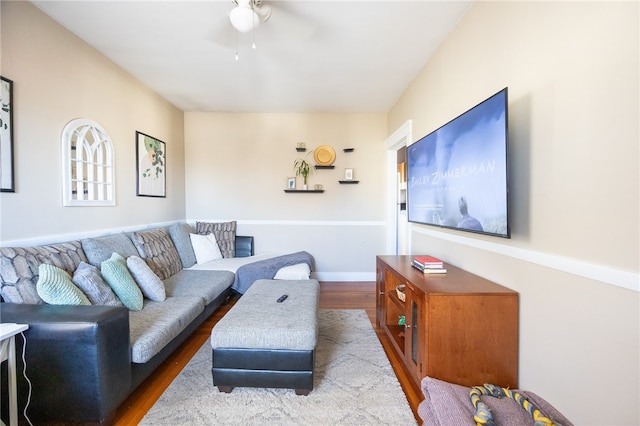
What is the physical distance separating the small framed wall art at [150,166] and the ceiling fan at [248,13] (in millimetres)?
1937

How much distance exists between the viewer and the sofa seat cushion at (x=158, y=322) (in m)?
1.51

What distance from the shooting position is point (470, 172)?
1.59m

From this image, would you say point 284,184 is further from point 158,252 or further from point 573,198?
point 573,198

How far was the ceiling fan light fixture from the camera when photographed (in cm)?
168

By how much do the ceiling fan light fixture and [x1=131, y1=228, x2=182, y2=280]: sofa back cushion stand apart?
2124 millimetres

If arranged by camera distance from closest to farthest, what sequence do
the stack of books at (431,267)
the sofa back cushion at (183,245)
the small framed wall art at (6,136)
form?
the small framed wall art at (6,136), the stack of books at (431,267), the sofa back cushion at (183,245)

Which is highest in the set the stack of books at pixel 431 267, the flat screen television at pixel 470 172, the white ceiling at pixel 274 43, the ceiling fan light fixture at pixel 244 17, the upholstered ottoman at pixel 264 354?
the white ceiling at pixel 274 43

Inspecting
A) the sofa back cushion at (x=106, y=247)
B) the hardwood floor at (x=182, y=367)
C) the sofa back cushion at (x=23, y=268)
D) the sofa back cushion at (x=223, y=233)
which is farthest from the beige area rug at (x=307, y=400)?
the sofa back cushion at (x=223, y=233)

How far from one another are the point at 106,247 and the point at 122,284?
511mm

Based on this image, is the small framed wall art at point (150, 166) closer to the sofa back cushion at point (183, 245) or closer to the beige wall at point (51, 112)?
the beige wall at point (51, 112)

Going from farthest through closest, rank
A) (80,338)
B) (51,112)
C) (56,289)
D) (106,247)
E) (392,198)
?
(392,198)
(106,247)
(51,112)
(56,289)
(80,338)

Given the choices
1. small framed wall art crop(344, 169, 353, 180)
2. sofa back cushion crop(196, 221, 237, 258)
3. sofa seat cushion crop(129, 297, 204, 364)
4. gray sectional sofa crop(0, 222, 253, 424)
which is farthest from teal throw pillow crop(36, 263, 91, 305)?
small framed wall art crop(344, 169, 353, 180)

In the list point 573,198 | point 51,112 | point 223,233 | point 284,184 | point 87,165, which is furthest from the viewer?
point 284,184

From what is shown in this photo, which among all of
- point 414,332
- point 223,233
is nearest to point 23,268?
point 223,233
